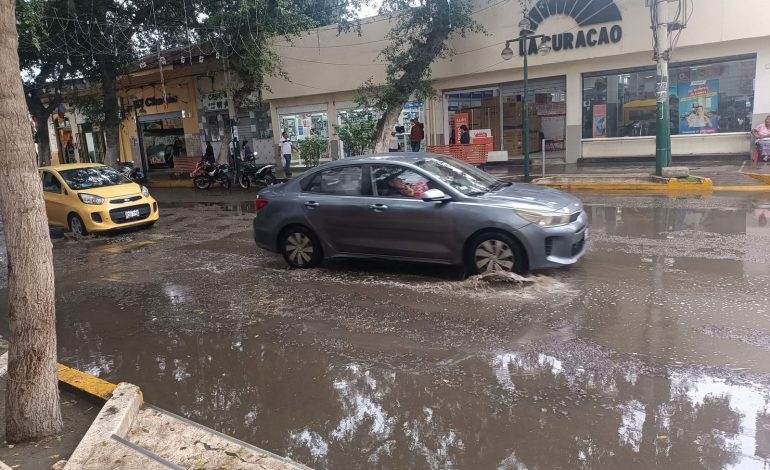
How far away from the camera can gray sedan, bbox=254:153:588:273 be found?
6480 mm

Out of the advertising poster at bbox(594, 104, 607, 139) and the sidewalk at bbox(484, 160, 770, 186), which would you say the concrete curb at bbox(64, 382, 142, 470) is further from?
the advertising poster at bbox(594, 104, 607, 139)

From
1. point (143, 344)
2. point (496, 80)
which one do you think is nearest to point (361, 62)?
point (496, 80)

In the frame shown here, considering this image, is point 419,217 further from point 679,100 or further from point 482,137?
point 482,137

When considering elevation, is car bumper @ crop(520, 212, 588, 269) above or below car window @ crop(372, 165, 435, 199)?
below

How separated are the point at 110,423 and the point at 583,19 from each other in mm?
17442

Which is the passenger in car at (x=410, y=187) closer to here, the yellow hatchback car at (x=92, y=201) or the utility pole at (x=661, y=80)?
the yellow hatchback car at (x=92, y=201)

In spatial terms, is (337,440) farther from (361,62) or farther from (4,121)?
(361,62)

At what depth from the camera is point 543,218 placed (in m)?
6.41

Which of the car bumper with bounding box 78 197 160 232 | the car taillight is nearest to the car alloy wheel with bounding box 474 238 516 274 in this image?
the car taillight

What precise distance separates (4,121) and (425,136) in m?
18.8

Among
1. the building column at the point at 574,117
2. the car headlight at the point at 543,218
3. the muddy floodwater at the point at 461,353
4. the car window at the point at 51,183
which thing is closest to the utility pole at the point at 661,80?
the building column at the point at 574,117

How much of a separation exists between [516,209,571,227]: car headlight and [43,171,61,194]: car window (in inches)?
399

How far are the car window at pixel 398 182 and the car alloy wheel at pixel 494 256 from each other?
98cm

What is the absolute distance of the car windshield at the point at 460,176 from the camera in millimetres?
7062
